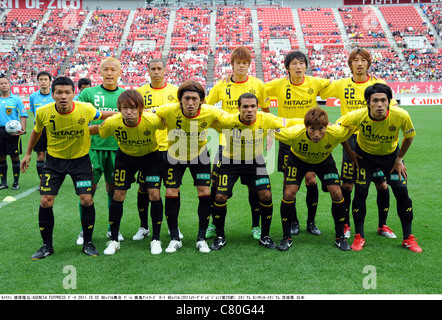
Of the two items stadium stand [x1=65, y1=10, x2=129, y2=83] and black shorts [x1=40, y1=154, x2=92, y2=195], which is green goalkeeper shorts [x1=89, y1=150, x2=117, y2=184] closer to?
black shorts [x1=40, y1=154, x2=92, y2=195]

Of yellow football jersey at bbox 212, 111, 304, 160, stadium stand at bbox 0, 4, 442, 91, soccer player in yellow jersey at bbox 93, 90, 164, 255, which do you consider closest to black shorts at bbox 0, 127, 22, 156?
soccer player in yellow jersey at bbox 93, 90, 164, 255

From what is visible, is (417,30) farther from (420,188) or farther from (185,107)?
(185,107)

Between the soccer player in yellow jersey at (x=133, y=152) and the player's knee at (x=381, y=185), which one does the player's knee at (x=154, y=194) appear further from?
the player's knee at (x=381, y=185)

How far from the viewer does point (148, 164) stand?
5.12 meters

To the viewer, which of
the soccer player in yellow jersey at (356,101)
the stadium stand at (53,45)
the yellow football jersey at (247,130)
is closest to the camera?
the yellow football jersey at (247,130)

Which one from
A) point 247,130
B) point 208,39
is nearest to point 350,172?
point 247,130

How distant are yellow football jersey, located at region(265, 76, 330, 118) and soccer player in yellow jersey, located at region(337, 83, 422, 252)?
78cm

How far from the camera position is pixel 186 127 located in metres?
4.93

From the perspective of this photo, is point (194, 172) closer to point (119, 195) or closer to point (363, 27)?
point (119, 195)

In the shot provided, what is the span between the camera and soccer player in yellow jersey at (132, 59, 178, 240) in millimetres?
5520

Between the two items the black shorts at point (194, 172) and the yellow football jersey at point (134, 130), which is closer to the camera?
the yellow football jersey at point (134, 130)

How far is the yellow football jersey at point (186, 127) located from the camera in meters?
4.89

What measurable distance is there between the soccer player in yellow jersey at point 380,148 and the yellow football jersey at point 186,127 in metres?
1.63

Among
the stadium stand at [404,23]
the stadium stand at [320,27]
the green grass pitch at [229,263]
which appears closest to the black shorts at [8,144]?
the green grass pitch at [229,263]
